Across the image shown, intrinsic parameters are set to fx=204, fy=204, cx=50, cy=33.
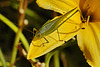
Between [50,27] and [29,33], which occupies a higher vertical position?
[50,27]

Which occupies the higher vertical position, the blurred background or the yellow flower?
the yellow flower

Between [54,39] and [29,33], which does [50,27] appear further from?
[29,33]

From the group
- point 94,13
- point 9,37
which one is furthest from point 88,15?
point 9,37

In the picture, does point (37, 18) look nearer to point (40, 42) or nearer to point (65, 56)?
point (65, 56)

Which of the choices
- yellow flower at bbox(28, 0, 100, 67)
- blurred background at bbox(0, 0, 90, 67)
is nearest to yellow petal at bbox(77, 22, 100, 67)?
yellow flower at bbox(28, 0, 100, 67)

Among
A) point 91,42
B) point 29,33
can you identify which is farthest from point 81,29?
point 29,33

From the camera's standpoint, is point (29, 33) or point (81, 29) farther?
point (29, 33)

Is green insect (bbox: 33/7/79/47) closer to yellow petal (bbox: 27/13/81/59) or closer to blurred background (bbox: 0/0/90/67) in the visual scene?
yellow petal (bbox: 27/13/81/59)
